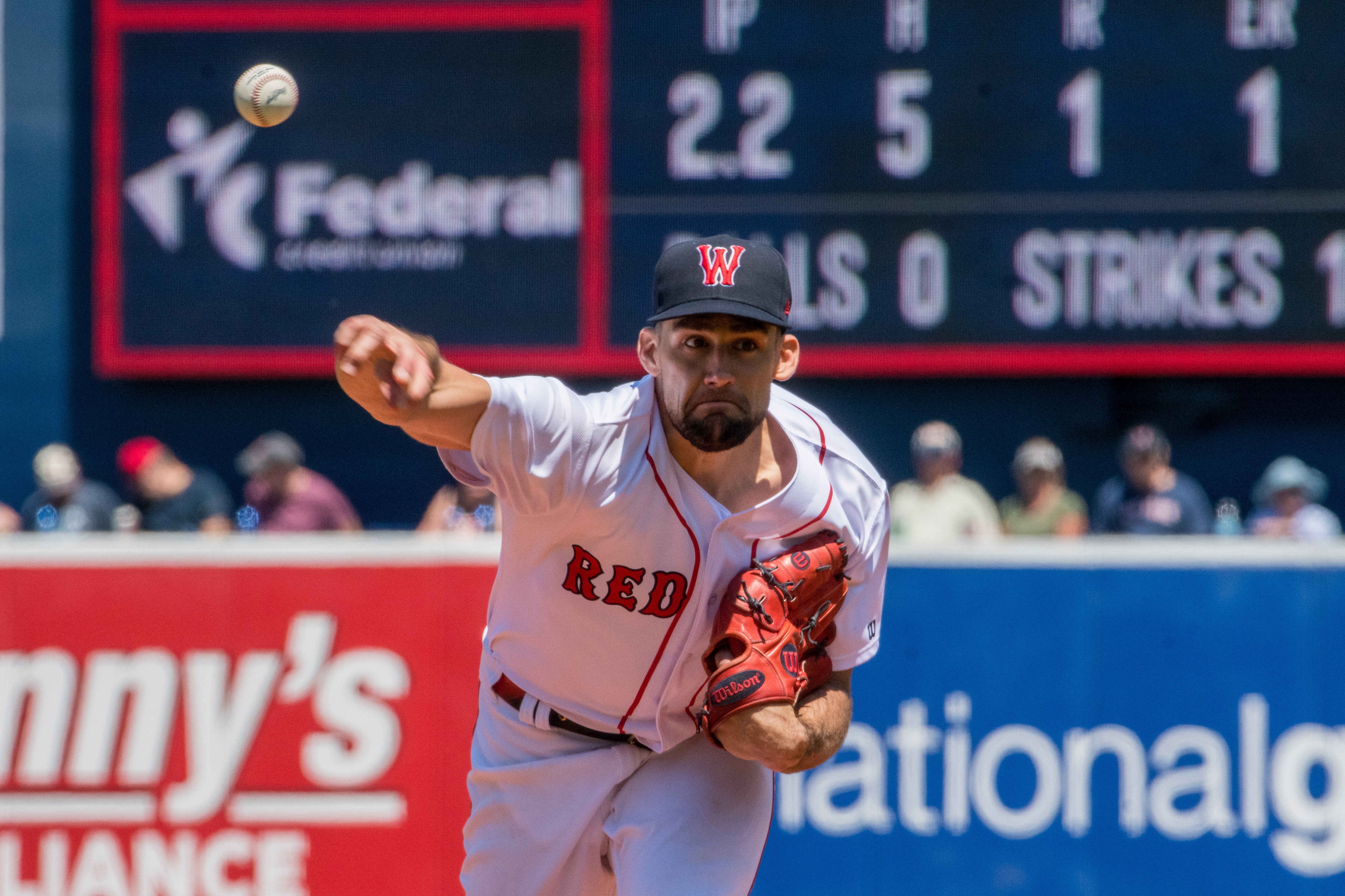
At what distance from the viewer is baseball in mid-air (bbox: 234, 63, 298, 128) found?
3598 millimetres

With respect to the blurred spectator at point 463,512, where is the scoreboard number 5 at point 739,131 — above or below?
above

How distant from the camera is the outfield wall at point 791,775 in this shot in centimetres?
491

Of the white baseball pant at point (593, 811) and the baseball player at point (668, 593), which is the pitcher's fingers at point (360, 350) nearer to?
the baseball player at point (668, 593)

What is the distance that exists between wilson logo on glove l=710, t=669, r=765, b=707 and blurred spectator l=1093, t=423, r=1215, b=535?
178 inches

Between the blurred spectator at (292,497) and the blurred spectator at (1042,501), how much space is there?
338 centimetres

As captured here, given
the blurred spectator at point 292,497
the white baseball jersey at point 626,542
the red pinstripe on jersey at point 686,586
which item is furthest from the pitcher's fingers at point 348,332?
the blurred spectator at point 292,497

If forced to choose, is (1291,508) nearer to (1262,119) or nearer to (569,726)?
(1262,119)

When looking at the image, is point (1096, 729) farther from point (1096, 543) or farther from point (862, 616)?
point (862, 616)

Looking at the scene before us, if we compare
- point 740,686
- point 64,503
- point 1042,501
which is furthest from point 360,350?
point 64,503

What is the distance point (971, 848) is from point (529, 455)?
107 inches

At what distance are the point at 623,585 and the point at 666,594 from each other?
9 centimetres

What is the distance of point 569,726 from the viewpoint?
327 centimetres

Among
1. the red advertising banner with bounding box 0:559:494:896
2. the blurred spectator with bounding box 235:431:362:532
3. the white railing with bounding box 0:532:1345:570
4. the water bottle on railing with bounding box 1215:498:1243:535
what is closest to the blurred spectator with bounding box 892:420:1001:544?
the water bottle on railing with bounding box 1215:498:1243:535

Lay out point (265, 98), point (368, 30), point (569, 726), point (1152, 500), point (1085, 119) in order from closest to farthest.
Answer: point (569, 726), point (265, 98), point (1152, 500), point (1085, 119), point (368, 30)
